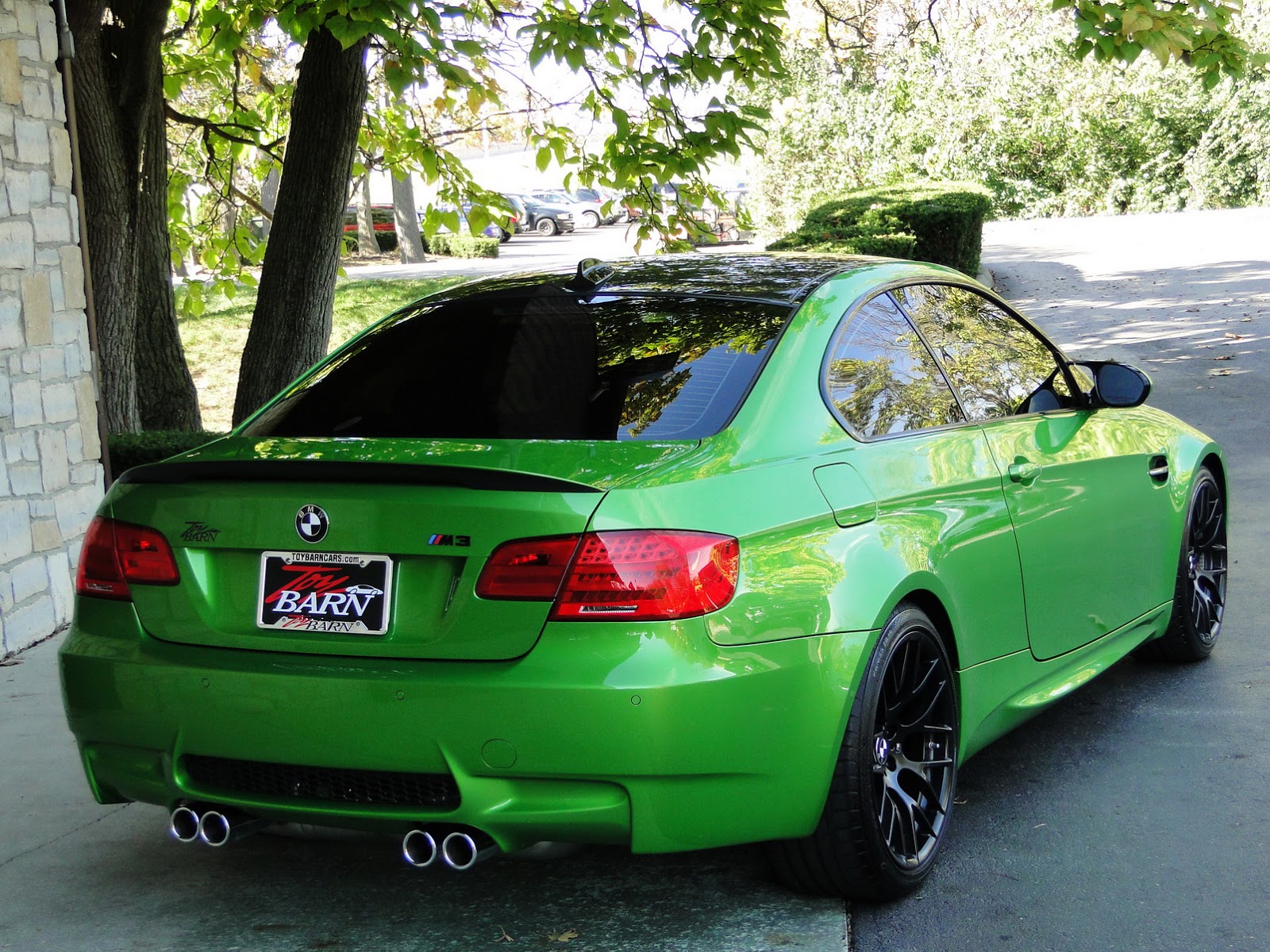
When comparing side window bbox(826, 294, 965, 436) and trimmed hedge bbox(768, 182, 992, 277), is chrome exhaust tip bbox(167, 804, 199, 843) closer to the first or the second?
side window bbox(826, 294, 965, 436)

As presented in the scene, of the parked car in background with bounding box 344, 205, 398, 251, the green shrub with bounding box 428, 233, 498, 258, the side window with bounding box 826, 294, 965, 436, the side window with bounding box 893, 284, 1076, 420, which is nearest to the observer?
the side window with bounding box 826, 294, 965, 436

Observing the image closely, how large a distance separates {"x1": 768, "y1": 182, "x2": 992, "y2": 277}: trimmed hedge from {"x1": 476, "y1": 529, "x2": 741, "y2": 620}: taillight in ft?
36.2

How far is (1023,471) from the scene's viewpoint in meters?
4.38

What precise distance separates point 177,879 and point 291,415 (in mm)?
1284

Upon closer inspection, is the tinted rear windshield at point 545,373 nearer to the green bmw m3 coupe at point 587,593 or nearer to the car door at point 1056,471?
the green bmw m3 coupe at point 587,593

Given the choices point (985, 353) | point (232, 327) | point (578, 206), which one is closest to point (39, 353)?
point (985, 353)

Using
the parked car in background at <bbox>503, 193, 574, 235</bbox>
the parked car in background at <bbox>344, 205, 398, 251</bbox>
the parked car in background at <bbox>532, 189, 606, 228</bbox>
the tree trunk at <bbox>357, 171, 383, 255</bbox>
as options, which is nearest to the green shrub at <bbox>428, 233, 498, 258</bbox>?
the tree trunk at <bbox>357, 171, 383, 255</bbox>

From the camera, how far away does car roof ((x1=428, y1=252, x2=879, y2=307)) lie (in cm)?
414

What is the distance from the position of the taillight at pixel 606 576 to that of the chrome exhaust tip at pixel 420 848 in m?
0.55

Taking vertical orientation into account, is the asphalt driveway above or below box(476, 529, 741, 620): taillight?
below

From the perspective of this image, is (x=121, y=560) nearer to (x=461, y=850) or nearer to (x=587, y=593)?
(x=461, y=850)

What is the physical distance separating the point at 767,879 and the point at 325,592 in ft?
4.64

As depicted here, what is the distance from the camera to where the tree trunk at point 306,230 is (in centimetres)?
938

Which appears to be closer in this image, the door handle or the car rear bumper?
the car rear bumper
